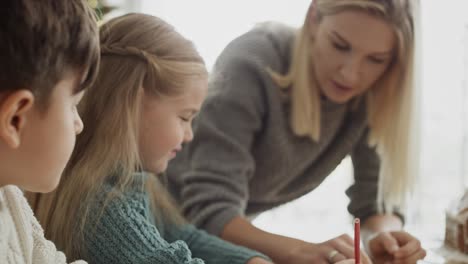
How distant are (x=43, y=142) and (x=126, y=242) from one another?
0.23 metres

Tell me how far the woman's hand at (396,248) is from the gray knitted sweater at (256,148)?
21cm

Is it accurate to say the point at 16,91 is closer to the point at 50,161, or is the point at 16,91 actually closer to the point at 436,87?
the point at 50,161

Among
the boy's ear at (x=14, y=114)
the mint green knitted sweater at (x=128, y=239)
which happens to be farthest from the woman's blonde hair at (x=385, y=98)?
the boy's ear at (x=14, y=114)

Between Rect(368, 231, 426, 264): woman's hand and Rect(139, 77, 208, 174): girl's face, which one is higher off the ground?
Rect(139, 77, 208, 174): girl's face

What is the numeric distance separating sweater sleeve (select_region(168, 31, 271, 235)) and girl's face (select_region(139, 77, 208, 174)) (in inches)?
7.9

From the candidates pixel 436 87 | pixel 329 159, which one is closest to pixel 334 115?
pixel 329 159

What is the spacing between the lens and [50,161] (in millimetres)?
685

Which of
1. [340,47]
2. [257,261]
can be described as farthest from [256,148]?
[257,261]

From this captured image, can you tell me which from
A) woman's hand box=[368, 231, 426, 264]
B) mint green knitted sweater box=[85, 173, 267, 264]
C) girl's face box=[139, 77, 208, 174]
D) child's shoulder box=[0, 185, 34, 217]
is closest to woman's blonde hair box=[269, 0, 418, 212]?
woman's hand box=[368, 231, 426, 264]

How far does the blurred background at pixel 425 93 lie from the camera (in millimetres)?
1844

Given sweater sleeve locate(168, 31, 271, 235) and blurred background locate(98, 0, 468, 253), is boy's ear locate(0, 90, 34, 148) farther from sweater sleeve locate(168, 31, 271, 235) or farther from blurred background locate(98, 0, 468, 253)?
blurred background locate(98, 0, 468, 253)

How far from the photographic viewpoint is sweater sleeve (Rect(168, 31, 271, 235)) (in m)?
1.18

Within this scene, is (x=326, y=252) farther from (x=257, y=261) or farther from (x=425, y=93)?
(x=425, y=93)

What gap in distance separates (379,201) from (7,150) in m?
0.85
